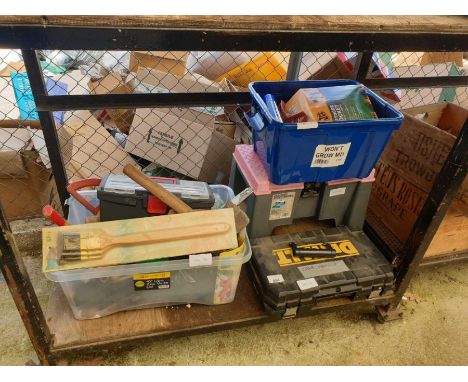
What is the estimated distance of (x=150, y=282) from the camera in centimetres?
140

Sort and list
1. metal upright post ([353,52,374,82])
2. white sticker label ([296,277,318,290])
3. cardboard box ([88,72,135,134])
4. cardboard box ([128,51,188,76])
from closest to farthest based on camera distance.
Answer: white sticker label ([296,277,318,290]) < metal upright post ([353,52,374,82]) < cardboard box ([88,72,135,134]) < cardboard box ([128,51,188,76])

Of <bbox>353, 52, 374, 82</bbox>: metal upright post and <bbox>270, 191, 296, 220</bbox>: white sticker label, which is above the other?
<bbox>353, 52, 374, 82</bbox>: metal upright post

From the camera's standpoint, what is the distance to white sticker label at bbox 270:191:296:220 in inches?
61.3

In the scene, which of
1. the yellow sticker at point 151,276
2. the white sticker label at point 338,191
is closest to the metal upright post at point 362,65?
the white sticker label at point 338,191

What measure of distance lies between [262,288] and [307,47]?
948mm

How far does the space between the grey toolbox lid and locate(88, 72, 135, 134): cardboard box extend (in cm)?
123

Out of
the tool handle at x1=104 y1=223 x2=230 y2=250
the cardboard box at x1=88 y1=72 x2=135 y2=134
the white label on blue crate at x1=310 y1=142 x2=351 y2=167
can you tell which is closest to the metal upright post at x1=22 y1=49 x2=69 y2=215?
the tool handle at x1=104 y1=223 x2=230 y2=250

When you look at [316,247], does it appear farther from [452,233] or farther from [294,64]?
[294,64]

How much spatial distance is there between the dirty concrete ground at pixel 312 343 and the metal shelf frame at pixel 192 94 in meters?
0.17

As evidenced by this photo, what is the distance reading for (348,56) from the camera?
2141mm

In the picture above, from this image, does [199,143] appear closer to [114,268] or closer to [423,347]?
[114,268]

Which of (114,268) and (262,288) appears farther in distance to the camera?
(262,288)

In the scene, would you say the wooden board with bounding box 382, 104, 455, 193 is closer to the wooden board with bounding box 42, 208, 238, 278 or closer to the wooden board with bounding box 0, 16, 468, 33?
the wooden board with bounding box 0, 16, 468, 33

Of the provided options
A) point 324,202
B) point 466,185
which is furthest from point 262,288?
point 466,185
